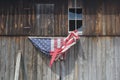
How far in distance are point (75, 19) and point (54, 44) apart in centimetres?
135

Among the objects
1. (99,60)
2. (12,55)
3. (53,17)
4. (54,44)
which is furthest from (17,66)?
(99,60)

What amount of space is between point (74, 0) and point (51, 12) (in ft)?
3.49

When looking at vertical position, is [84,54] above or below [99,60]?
above

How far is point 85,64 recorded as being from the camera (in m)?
13.1

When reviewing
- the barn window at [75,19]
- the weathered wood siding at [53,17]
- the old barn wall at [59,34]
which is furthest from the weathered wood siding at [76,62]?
the barn window at [75,19]

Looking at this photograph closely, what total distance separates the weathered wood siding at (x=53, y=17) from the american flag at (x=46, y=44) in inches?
10.0

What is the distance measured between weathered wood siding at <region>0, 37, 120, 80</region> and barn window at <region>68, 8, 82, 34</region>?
0.59m

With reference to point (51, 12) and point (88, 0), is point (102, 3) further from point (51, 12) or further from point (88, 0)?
point (51, 12)

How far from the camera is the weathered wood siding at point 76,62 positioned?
1304 cm

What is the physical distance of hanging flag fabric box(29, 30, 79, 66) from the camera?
1285 centimetres

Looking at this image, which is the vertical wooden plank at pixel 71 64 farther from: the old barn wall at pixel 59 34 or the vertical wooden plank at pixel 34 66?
the vertical wooden plank at pixel 34 66

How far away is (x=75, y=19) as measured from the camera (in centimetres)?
1333

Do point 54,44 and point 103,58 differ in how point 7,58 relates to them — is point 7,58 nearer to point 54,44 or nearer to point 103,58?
point 54,44

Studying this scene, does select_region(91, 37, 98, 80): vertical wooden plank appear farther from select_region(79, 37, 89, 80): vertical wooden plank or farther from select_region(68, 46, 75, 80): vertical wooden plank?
select_region(68, 46, 75, 80): vertical wooden plank
